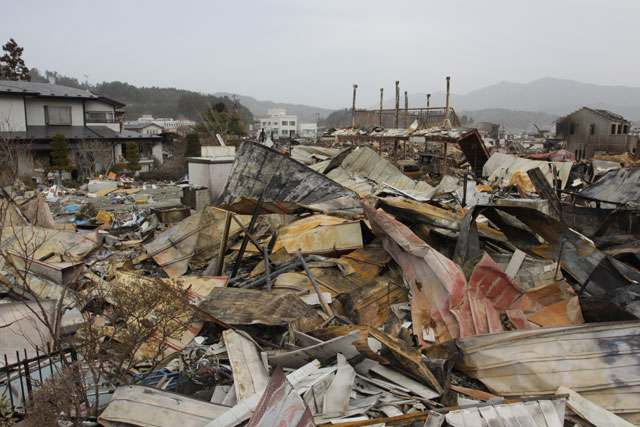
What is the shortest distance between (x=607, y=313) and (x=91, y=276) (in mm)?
6290

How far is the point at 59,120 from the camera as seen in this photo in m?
27.2

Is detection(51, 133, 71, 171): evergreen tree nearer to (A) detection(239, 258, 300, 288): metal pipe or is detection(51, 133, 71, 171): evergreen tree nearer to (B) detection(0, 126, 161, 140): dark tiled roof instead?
(B) detection(0, 126, 161, 140): dark tiled roof

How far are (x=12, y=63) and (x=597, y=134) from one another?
45.1 metres

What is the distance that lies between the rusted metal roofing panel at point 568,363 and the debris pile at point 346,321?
1 centimetres

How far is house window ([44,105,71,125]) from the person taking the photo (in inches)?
1049

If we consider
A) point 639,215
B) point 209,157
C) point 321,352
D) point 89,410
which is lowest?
point 89,410

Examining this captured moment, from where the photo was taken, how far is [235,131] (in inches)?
1547

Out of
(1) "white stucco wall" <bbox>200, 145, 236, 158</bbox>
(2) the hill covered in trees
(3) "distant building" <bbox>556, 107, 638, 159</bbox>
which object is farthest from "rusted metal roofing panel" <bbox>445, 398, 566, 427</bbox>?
(2) the hill covered in trees

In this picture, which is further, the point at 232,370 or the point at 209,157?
the point at 209,157

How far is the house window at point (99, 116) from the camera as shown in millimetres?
28969

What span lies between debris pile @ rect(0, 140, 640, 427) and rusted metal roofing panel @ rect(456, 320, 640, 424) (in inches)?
0.5

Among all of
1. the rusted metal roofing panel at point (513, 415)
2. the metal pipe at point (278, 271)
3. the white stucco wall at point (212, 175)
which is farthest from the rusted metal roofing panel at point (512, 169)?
the rusted metal roofing panel at point (513, 415)

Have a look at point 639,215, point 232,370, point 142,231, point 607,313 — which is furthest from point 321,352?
point 142,231

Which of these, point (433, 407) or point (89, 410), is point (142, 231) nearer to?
point (89, 410)
